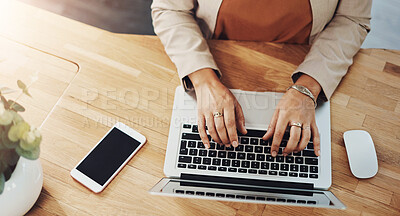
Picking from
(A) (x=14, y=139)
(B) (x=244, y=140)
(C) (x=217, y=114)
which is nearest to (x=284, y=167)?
(B) (x=244, y=140)

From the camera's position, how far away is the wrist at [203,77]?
3.21 ft

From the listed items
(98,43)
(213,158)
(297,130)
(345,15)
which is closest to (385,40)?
(345,15)

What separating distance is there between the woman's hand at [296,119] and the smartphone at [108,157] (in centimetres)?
37

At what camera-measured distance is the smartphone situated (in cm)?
86

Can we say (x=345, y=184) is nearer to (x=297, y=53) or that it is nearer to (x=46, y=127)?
(x=297, y=53)

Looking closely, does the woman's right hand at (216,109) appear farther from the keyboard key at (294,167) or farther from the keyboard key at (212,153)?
the keyboard key at (294,167)

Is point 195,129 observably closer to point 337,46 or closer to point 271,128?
point 271,128

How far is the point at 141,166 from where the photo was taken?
886 mm

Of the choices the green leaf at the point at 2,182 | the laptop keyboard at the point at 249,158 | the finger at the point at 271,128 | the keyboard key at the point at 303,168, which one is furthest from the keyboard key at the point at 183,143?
the green leaf at the point at 2,182

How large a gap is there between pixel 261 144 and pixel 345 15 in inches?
20.5

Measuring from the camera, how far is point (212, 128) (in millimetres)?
896

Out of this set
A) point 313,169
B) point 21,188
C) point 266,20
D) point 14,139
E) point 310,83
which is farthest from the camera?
point 266,20

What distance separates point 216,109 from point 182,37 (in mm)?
273

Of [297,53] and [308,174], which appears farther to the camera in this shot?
[297,53]
